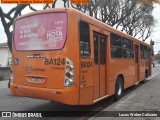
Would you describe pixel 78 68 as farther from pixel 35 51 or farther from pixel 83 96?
pixel 35 51

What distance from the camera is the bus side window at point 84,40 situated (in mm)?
7670

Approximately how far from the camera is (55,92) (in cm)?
734

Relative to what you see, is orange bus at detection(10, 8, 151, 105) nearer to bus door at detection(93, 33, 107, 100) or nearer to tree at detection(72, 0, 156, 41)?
bus door at detection(93, 33, 107, 100)

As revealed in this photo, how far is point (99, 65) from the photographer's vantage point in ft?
29.3

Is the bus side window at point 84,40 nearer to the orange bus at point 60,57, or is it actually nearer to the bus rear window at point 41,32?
the orange bus at point 60,57

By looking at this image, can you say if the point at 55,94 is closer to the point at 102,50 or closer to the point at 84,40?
the point at 84,40

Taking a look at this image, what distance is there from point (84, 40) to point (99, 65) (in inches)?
57.1

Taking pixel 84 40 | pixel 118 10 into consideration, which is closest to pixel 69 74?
pixel 84 40

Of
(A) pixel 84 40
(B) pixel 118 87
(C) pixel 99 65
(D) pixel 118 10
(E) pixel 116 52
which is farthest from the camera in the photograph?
(D) pixel 118 10

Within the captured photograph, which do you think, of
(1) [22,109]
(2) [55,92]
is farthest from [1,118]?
(2) [55,92]

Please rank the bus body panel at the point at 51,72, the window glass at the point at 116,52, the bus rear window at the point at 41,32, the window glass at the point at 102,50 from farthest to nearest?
the window glass at the point at 116,52 → the window glass at the point at 102,50 → the bus rear window at the point at 41,32 → the bus body panel at the point at 51,72

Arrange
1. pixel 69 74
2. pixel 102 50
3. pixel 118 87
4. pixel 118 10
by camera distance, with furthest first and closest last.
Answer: pixel 118 10, pixel 118 87, pixel 102 50, pixel 69 74

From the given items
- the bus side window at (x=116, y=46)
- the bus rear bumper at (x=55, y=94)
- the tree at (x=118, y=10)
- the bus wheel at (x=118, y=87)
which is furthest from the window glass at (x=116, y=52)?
the tree at (x=118, y=10)

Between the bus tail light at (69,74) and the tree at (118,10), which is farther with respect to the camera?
the tree at (118,10)
